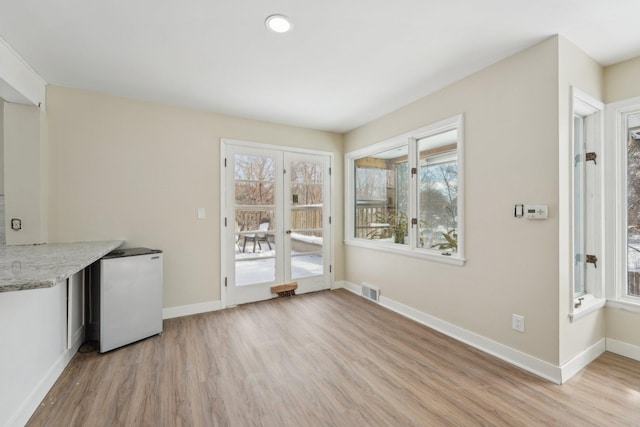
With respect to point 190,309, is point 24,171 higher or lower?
higher

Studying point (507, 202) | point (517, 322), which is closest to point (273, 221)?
point (507, 202)

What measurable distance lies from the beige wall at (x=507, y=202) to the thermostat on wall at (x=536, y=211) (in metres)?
0.04

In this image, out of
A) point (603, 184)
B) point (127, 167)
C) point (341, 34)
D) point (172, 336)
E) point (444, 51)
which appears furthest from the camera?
point (127, 167)

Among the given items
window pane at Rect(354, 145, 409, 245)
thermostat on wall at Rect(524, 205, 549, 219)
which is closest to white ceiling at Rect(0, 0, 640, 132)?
window pane at Rect(354, 145, 409, 245)

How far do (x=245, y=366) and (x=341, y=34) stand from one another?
8.59ft

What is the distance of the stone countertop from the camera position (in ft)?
4.15

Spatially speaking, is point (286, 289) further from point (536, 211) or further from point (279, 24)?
point (279, 24)

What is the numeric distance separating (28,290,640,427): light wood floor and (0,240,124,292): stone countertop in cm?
93

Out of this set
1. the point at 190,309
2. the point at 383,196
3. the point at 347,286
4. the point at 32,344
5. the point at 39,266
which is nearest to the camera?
the point at 39,266

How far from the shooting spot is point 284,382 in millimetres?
2047

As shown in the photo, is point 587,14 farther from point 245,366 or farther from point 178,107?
point 178,107

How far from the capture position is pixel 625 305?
91.4 inches

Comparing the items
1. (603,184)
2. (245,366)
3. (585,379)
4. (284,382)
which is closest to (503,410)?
(585,379)

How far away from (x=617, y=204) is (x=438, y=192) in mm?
1396
